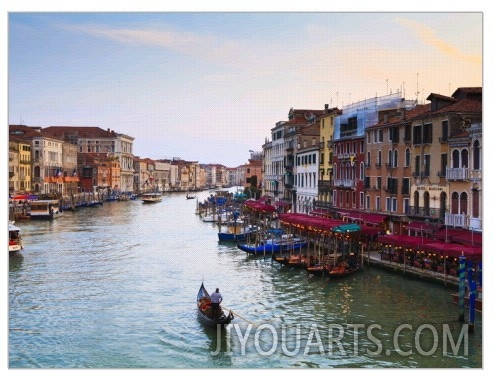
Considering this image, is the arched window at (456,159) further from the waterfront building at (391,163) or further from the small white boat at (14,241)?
the small white boat at (14,241)

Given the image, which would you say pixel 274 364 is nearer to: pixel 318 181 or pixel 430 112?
pixel 430 112

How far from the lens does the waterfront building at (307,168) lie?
18.9 meters

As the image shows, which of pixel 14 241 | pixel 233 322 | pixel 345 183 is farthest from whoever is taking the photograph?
pixel 345 183

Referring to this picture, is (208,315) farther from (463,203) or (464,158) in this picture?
(464,158)

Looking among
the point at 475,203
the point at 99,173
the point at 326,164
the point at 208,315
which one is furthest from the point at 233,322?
the point at 99,173

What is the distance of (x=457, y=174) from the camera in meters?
10.6

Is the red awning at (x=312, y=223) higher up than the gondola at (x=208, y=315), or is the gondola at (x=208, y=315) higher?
the red awning at (x=312, y=223)

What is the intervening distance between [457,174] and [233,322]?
4.97m

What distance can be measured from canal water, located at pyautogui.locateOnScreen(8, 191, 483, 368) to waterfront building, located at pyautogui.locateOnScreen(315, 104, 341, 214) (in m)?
4.99

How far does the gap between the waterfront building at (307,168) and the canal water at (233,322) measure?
6420mm

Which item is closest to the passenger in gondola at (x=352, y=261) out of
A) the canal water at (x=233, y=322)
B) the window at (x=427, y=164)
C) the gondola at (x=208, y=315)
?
the canal water at (x=233, y=322)

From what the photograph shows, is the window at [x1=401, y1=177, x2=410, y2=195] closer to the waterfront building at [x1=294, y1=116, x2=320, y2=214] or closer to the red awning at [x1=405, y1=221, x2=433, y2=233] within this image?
the red awning at [x1=405, y1=221, x2=433, y2=233]

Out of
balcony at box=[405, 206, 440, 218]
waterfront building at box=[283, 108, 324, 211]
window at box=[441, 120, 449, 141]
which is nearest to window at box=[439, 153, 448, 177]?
window at box=[441, 120, 449, 141]

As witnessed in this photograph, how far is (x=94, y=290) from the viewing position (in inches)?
386
